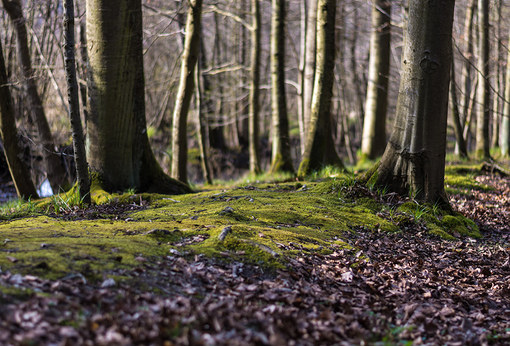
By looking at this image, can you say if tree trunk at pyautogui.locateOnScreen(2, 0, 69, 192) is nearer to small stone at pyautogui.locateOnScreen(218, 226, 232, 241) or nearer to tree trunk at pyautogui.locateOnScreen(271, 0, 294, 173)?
tree trunk at pyautogui.locateOnScreen(271, 0, 294, 173)

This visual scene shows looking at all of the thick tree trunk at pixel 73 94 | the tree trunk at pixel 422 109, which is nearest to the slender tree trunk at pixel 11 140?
the thick tree trunk at pixel 73 94

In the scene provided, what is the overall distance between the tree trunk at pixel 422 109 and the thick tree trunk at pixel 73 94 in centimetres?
426

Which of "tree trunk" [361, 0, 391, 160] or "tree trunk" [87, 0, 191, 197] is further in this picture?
Result: "tree trunk" [361, 0, 391, 160]

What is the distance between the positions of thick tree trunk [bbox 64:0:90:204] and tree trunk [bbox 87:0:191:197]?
0.87m

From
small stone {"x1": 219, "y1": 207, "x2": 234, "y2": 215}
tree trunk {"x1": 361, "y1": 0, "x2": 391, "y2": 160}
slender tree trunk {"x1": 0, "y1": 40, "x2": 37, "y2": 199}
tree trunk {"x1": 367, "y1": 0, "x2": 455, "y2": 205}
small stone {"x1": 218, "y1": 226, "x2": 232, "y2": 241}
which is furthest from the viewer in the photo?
tree trunk {"x1": 361, "y1": 0, "x2": 391, "y2": 160}

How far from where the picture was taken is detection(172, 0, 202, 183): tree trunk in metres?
9.13

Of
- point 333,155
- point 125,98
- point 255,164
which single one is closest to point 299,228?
point 125,98

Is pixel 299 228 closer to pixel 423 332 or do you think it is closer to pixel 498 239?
pixel 423 332

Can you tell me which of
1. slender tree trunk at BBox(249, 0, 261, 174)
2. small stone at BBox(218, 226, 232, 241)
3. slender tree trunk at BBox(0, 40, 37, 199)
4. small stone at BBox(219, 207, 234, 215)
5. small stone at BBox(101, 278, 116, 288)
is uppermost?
slender tree trunk at BBox(249, 0, 261, 174)

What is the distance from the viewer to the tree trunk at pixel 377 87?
13312 millimetres

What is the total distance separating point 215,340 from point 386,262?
2827 millimetres

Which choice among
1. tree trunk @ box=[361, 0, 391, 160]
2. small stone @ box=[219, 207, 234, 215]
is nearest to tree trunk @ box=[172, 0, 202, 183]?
small stone @ box=[219, 207, 234, 215]

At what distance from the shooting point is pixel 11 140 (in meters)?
8.67

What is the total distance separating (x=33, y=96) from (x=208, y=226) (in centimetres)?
675
